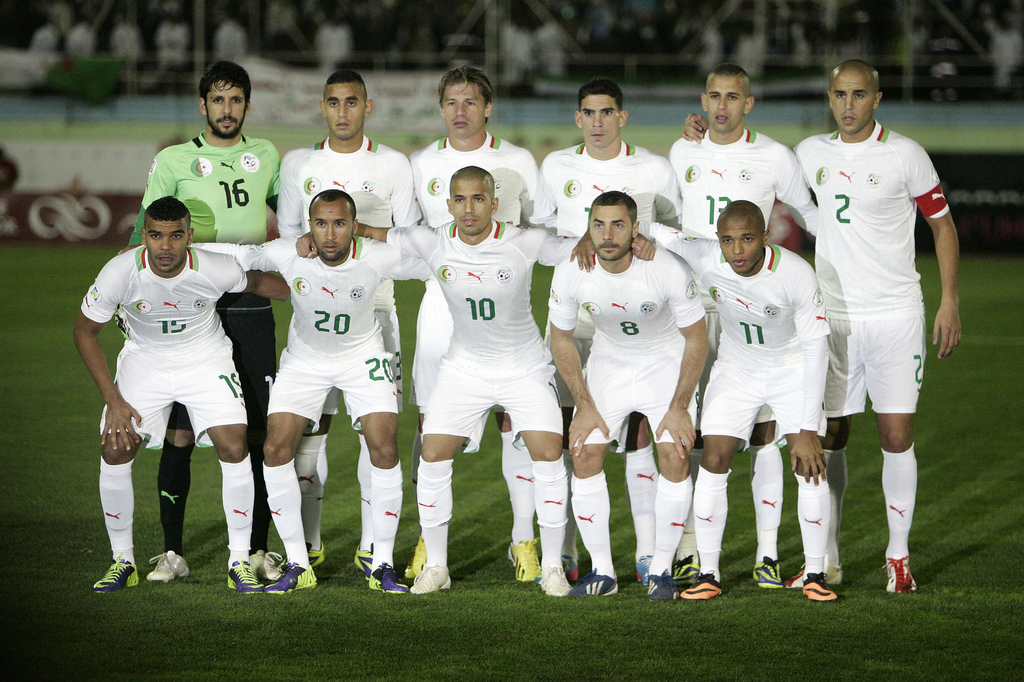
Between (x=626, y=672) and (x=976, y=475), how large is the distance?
3996 millimetres

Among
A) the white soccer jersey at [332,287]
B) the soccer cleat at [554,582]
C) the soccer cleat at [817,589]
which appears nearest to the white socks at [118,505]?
the white soccer jersey at [332,287]

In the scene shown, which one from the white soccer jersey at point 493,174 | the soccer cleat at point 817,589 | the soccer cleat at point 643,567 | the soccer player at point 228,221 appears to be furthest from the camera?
the white soccer jersey at point 493,174

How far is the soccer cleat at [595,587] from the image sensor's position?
5.31 metres

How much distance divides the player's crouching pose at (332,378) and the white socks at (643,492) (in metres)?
1.13

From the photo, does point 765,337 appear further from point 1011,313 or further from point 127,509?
point 1011,313

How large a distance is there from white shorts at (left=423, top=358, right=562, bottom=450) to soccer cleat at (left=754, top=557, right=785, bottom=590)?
3.81 feet

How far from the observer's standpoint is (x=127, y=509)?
17.8 feet

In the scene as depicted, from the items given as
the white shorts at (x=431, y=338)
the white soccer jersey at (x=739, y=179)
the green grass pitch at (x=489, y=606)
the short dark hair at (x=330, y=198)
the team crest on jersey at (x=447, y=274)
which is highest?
the white soccer jersey at (x=739, y=179)

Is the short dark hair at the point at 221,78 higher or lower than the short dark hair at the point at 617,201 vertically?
higher

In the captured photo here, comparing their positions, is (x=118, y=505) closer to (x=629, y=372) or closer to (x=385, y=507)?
(x=385, y=507)

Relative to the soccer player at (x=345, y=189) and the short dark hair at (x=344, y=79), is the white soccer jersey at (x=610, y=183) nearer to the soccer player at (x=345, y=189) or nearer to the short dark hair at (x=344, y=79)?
the soccer player at (x=345, y=189)

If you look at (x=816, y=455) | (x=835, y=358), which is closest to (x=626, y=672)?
(x=816, y=455)

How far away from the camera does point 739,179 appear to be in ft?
18.6

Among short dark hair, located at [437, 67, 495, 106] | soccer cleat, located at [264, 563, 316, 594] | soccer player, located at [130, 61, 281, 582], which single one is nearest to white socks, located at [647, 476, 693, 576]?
soccer cleat, located at [264, 563, 316, 594]
